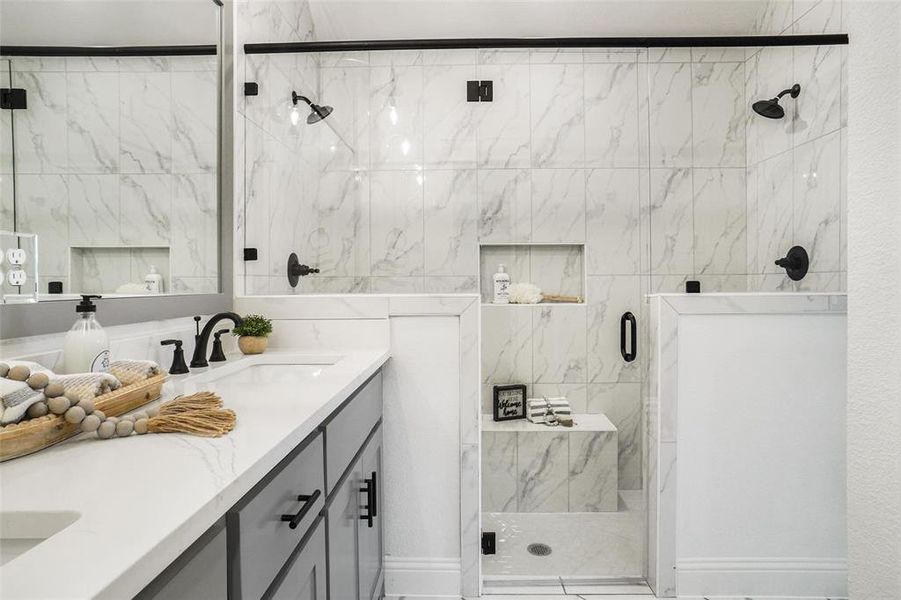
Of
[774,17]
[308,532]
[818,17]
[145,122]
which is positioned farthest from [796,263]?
[145,122]

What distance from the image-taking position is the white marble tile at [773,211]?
2693 mm

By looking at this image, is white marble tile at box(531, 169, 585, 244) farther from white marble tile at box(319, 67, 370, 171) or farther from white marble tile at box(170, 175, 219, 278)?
white marble tile at box(170, 175, 219, 278)

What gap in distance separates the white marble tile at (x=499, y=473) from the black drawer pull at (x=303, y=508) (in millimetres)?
1828

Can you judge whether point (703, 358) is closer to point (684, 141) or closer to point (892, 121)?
point (892, 121)

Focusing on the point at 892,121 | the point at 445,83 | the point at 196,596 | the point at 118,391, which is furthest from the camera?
the point at 445,83

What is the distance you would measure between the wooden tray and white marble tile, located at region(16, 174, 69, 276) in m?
0.34

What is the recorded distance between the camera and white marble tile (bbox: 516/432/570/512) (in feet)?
8.99

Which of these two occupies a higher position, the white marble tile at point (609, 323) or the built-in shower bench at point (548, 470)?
the white marble tile at point (609, 323)

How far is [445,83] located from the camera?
2.95m

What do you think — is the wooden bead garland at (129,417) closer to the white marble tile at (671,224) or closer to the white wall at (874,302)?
the white wall at (874,302)

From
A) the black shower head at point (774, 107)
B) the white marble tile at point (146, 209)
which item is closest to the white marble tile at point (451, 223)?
the black shower head at point (774, 107)

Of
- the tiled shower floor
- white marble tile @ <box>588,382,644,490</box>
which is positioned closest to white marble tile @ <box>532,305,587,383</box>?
white marble tile @ <box>588,382,644,490</box>

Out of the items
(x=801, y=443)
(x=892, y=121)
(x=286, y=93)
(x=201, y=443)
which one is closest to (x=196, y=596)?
(x=201, y=443)

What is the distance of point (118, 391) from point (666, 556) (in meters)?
1.90
